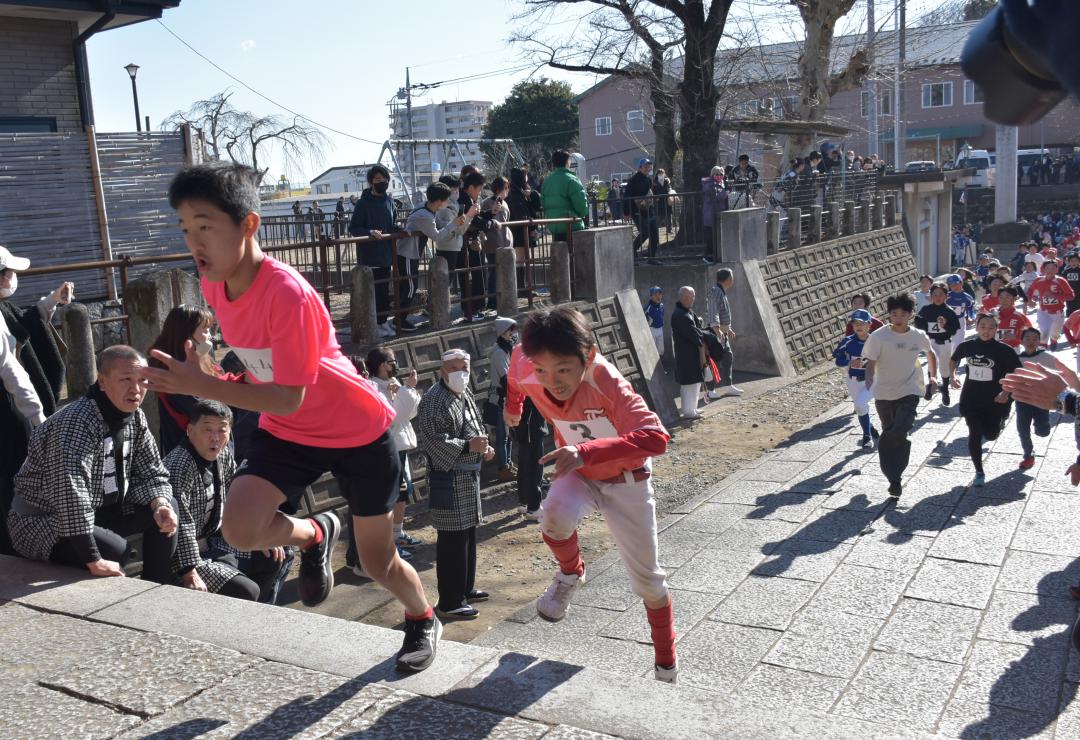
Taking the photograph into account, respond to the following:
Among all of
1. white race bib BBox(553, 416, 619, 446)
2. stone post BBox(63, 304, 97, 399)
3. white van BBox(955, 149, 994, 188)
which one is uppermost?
white van BBox(955, 149, 994, 188)

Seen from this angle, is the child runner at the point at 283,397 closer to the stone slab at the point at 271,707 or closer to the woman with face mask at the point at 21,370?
the stone slab at the point at 271,707

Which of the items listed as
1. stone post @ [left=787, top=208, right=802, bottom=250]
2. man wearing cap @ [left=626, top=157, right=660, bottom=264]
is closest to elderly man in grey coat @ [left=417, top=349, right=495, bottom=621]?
man wearing cap @ [left=626, top=157, right=660, bottom=264]

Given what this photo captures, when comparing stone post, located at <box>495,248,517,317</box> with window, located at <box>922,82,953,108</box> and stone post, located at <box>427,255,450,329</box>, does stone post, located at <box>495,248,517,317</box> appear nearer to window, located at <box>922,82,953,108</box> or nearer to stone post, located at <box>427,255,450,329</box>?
stone post, located at <box>427,255,450,329</box>

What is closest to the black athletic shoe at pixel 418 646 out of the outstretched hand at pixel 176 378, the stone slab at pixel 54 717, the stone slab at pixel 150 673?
the stone slab at pixel 150 673

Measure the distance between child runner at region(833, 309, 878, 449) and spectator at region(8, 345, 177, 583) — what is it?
814 centimetres

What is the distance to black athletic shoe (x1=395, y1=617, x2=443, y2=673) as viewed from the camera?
3.51 meters

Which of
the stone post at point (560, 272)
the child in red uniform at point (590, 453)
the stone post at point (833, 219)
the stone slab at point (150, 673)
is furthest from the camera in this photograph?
the stone post at point (833, 219)

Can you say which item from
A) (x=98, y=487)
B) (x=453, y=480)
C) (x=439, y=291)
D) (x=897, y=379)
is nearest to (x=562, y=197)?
(x=439, y=291)

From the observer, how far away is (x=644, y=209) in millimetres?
17391

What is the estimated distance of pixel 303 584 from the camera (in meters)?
3.81

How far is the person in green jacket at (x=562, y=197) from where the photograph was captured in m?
13.1

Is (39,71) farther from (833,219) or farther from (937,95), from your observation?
(937,95)

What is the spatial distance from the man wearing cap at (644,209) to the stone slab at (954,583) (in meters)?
10.9

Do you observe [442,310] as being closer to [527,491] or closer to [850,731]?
[527,491]
